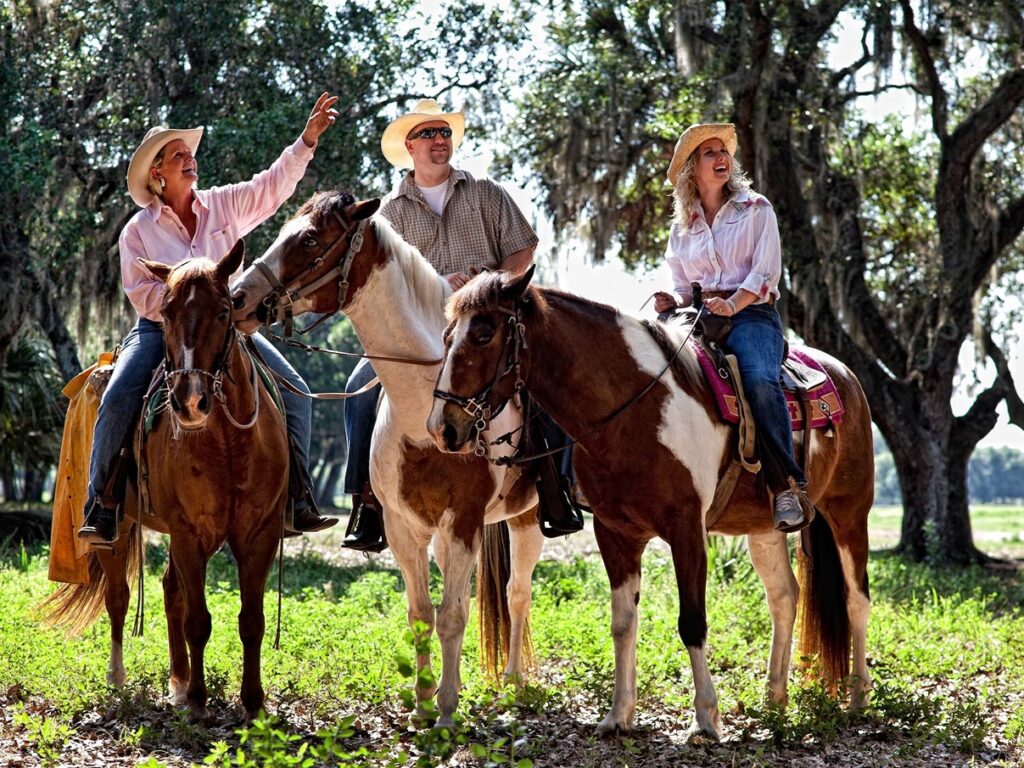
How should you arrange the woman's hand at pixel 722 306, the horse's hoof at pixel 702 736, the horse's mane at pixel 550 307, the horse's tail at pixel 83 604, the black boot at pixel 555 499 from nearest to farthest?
the horse's mane at pixel 550 307
the horse's hoof at pixel 702 736
the woman's hand at pixel 722 306
the black boot at pixel 555 499
the horse's tail at pixel 83 604

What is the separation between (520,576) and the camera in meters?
7.11

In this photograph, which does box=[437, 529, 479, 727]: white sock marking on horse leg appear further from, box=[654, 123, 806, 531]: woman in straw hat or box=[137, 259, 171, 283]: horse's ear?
box=[137, 259, 171, 283]: horse's ear

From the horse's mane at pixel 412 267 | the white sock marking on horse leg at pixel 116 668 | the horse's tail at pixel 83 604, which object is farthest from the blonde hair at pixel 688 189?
the white sock marking on horse leg at pixel 116 668

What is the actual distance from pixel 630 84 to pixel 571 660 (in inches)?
412

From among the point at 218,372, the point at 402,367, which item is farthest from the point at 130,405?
the point at 402,367

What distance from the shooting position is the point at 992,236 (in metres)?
16.2

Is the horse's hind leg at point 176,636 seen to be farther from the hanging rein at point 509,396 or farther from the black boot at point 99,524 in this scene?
the hanging rein at point 509,396

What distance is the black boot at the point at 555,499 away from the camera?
6.16 metres

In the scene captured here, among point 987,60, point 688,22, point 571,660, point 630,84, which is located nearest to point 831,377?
point 571,660

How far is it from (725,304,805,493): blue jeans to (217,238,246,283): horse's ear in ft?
8.28

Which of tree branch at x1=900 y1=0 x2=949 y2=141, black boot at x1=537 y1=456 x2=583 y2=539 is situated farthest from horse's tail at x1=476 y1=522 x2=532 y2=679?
tree branch at x1=900 y1=0 x2=949 y2=141

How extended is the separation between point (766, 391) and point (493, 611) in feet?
7.22

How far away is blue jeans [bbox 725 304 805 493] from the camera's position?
5742 mm

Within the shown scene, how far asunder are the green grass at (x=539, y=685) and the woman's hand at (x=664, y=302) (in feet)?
7.15
